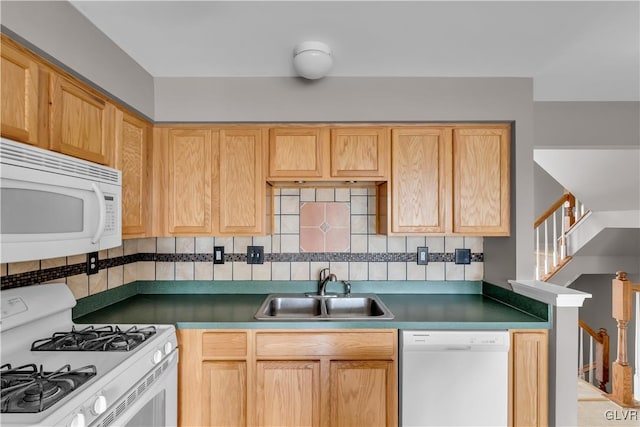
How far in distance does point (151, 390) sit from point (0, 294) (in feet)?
2.24

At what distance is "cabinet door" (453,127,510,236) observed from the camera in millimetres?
2309

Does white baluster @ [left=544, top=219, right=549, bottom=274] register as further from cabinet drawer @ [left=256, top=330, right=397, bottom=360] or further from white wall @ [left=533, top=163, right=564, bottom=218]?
cabinet drawer @ [left=256, top=330, right=397, bottom=360]

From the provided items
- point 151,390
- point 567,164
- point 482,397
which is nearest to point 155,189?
point 151,390

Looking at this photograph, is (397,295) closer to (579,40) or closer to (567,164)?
(579,40)

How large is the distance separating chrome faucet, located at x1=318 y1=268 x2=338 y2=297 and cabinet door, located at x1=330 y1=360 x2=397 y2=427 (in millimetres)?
658

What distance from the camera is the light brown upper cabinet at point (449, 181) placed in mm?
2309

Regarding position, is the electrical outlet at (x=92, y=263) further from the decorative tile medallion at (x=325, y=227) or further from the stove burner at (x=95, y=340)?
the decorative tile medallion at (x=325, y=227)

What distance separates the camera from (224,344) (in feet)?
6.40

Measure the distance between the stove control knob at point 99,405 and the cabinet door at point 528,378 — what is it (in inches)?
72.0

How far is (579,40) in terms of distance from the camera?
5.96ft

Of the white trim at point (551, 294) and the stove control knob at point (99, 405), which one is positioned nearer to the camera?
the stove control knob at point (99, 405)

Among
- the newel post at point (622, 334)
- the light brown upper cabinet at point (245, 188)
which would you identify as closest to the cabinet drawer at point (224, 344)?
the light brown upper cabinet at point (245, 188)

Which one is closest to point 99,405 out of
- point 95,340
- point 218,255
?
point 95,340

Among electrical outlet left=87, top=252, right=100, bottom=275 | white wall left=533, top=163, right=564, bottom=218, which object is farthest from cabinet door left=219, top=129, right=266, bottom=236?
white wall left=533, top=163, right=564, bottom=218
